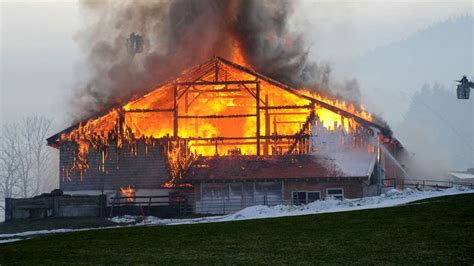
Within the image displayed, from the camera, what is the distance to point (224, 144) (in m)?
53.8

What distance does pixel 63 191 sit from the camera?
52.0m

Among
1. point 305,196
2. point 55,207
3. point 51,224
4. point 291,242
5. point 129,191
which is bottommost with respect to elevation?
point 51,224

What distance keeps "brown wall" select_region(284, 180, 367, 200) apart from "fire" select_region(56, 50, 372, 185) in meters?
4.51

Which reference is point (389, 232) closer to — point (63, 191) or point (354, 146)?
point (354, 146)

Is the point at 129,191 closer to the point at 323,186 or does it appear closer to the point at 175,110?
the point at 175,110

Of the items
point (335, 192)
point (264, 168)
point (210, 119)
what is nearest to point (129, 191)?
point (210, 119)

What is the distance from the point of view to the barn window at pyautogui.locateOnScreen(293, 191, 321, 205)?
48.3 meters

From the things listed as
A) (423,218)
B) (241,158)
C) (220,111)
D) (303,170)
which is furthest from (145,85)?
(423,218)

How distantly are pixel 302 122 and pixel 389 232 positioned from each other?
28.9 meters

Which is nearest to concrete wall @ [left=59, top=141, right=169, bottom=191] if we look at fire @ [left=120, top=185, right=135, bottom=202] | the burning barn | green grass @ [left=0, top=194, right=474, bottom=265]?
the burning barn

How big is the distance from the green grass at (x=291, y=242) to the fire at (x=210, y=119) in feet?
69.0

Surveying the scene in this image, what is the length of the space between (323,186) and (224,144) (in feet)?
27.5

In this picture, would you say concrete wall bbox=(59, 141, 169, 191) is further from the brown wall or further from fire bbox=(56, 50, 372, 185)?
the brown wall

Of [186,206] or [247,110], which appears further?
[247,110]
